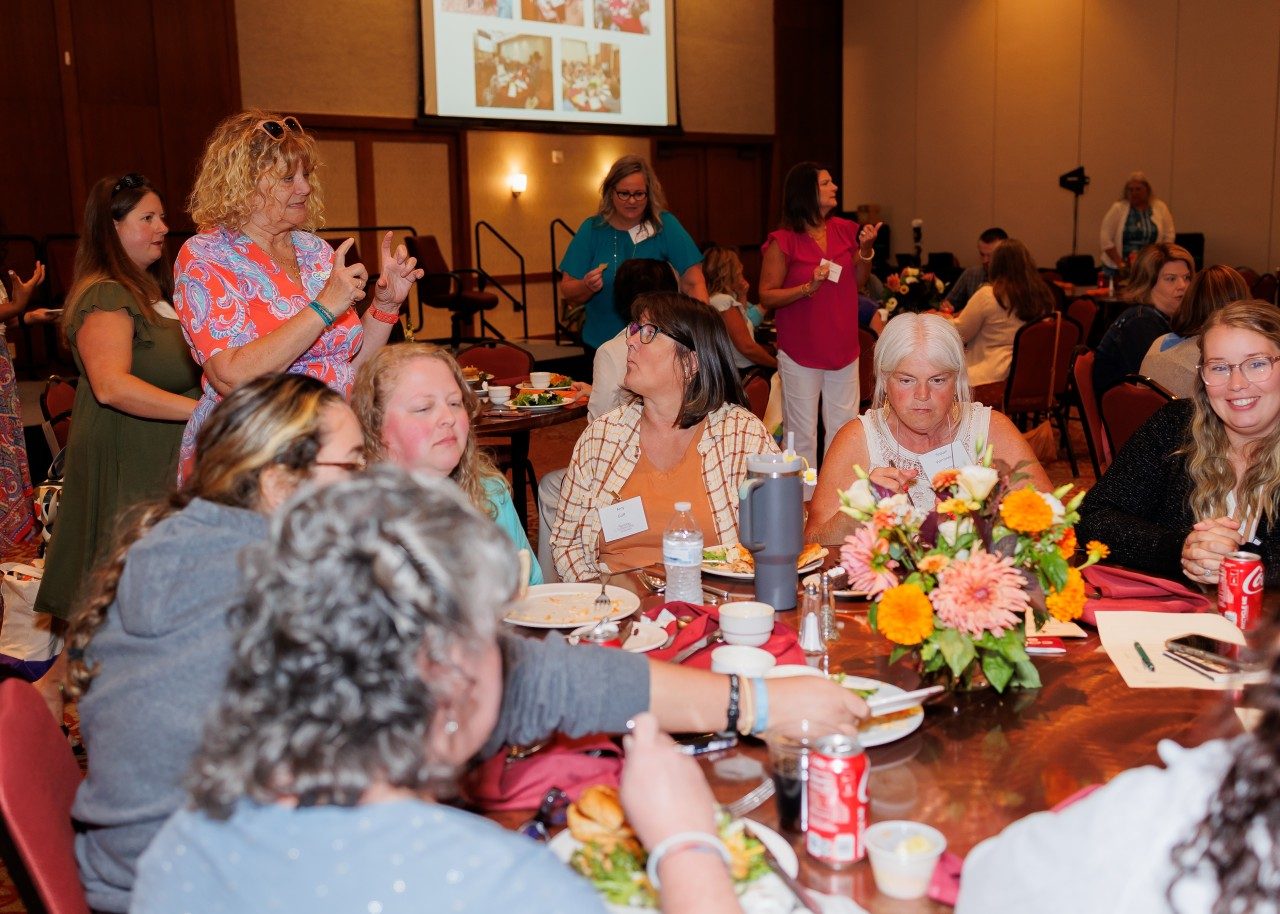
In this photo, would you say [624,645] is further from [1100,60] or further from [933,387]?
[1100,60]

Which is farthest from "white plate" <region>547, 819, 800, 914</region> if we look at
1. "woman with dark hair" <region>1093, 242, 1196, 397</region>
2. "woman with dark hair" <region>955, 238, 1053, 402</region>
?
"woman with dark hair" <region>955, 238, 1053, 402</region>

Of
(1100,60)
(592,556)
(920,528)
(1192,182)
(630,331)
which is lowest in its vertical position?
(592,556)

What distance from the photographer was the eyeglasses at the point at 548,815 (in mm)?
1430

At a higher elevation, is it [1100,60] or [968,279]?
[1100,60]

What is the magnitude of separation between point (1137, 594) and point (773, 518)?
0.72 m

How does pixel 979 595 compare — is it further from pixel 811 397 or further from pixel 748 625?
pixel 811 397

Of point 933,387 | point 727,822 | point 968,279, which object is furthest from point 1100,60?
point 727,822

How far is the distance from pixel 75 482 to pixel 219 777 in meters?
2.73

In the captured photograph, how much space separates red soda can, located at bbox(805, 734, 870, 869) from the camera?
133 cm

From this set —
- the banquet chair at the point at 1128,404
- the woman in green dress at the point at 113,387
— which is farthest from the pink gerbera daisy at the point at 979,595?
the banquet chair at the point at 1128,404

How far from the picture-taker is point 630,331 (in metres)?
3.05

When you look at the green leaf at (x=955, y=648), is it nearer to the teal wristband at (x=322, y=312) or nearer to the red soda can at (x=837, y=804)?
the red soda can at (x=837, y=804)

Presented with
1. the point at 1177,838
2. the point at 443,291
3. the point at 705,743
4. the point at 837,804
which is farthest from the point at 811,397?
the point at 443,291

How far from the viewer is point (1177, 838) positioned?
92 cm
